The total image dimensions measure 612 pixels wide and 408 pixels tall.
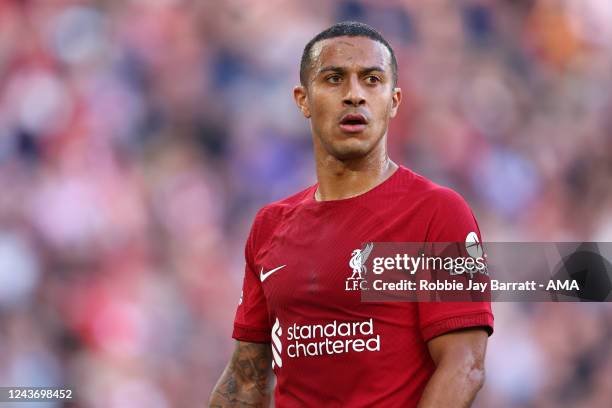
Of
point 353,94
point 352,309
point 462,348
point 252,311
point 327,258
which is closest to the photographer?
point 462,348

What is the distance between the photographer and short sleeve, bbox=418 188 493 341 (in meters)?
2.84

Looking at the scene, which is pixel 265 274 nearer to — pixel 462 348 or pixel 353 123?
pixel 353 123

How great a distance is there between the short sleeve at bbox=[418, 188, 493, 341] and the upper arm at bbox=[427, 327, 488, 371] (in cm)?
2

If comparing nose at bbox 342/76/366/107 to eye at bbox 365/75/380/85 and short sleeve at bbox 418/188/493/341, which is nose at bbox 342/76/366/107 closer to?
eye at bbox 365/75/380/85

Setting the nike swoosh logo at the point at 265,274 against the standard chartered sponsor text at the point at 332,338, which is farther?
the nike swoosh logo at the point at 265,274

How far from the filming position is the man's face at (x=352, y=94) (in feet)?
10.6

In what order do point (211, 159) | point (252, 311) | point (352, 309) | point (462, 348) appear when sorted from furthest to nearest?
point (211, 159) → point (252, 311) → point (352, 309) → point (462, 348)

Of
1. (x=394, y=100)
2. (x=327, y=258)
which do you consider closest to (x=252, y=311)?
(x=327, y=258)

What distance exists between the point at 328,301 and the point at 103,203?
3.17 metres

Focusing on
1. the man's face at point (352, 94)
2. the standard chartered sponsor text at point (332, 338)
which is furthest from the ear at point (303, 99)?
the standard chartered sponsor text at point (332, 338)

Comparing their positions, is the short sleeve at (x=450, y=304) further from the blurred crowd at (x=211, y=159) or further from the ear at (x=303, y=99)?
the blurred crowd at (x=211, y=159)

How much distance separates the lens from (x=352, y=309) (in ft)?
9.87

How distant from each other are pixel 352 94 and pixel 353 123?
0.10 m

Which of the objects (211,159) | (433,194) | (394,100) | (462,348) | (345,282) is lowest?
(462,348)
